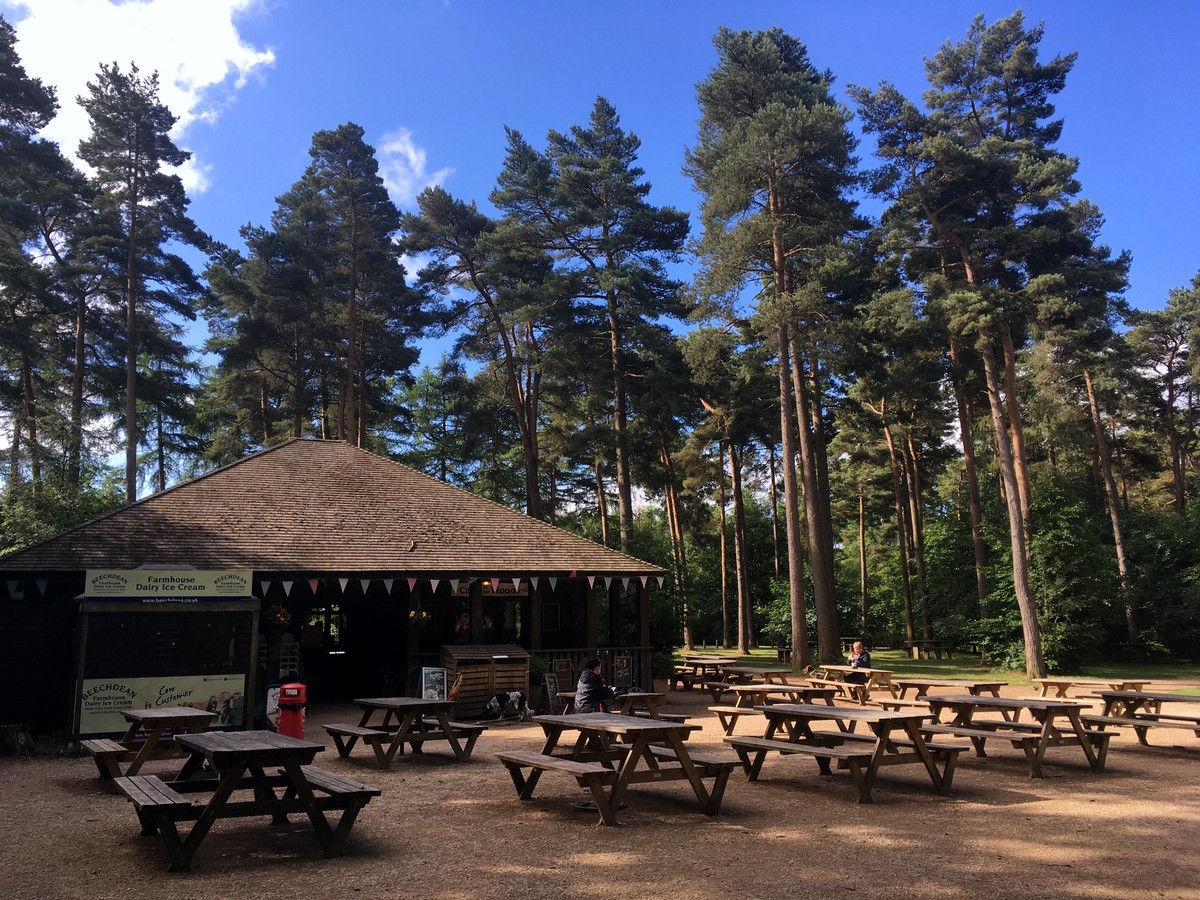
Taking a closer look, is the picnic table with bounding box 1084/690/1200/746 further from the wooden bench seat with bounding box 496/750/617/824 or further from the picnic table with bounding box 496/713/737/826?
the wooden bench seat with bounding box 496/750/617/824

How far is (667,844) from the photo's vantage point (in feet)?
20.2

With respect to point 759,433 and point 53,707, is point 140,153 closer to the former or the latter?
point 53,707

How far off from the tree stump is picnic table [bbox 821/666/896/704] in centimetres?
1281

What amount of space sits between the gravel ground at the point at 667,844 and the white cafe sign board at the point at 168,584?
3.04m

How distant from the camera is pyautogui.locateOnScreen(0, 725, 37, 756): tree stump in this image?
11102mm

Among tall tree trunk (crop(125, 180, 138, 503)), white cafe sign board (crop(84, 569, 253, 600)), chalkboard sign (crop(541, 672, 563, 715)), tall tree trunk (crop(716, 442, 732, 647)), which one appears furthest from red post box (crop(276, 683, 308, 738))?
tall tree trunk (crop(716, 442, 732, 647))

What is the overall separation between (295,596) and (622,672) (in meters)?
6.75

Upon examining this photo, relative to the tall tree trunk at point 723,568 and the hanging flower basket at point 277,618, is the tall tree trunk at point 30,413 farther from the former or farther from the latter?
the tall tree trunk at point 723,568

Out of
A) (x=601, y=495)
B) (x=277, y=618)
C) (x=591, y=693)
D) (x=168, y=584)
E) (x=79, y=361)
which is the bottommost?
(x=591, y=693)

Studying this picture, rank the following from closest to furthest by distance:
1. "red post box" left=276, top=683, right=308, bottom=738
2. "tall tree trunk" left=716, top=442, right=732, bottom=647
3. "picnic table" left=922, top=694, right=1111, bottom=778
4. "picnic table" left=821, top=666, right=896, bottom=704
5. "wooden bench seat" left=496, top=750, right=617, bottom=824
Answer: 1. "wooden bench seat" left=496, top=750, right=617, bottom=824
2. "picnic table" left=922, top=694, right=1111, bottom=778
3. "red post box" left=276, top=683, right=308, bottom=738
4. "picnic table" left=821, top=666, right=896, bottom=704
5. "tall tree trunk" left=716, top=442, right=732, bottom=647

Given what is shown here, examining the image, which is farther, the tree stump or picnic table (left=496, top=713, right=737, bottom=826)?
the tree stump

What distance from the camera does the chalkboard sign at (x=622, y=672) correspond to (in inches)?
655

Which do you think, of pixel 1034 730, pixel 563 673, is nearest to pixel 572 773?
pixel 1034 730

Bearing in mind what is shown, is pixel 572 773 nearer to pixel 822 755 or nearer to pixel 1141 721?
pixel 822 755
